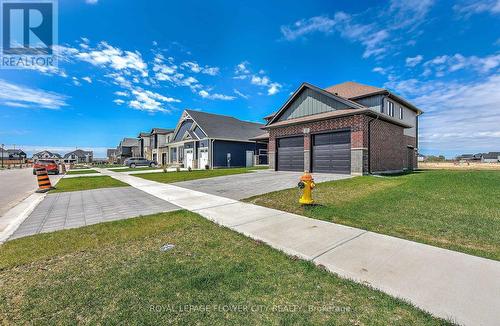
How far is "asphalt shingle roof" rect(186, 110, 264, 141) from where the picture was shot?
2911cm

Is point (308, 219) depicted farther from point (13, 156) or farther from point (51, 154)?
point (51, 154)

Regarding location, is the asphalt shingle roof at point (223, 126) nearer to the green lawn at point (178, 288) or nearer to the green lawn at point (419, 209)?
the green lawn at point (419, 209)

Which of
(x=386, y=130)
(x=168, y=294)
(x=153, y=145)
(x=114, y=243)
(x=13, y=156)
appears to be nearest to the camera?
(x=168, y=294)

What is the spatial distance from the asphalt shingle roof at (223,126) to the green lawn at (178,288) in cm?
2364

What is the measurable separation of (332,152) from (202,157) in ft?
58.7

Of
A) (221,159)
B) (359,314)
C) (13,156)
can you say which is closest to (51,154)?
(13,156)

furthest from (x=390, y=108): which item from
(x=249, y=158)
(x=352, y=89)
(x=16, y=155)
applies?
(x=16, y=155)

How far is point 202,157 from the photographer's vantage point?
29312 millimetres

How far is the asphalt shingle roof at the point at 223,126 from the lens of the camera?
29.1m

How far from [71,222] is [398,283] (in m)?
7.51

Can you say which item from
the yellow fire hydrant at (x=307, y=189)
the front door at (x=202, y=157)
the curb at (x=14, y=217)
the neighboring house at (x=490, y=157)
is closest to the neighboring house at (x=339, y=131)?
the yellow fire hydrant at (x=307, y=189)

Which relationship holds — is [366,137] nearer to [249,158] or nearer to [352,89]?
[352,89]

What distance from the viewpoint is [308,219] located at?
613 cm

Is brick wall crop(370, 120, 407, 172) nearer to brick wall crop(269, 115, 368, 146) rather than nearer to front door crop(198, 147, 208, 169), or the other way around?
brick wall crop(269, 115, 368, 146)
